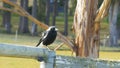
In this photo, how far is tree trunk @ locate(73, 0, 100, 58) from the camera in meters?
13.0

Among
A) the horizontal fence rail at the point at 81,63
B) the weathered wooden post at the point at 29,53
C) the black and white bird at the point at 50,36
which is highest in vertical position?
the black and white bird at the point at 50,36

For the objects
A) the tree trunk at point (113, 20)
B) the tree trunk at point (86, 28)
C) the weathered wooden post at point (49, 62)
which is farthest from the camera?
the tree trunk at point (113, 20)

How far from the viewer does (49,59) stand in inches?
212

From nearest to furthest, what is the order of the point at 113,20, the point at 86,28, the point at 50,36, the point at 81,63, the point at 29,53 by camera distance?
the point at 29,53 → the point at 81,63 → the point at 50,36 → the point at 86,28 → the point at 113,20

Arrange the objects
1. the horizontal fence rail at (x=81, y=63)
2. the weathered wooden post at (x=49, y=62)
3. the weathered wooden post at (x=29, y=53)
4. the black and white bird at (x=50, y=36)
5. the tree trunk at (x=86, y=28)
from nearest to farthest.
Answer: the weathered wooden post at (x=29, y=53)
the weathered wooden post at (x=49, y=62)
the horizontal fence rail at (x=81, y=63)
the black and white bird at (x=50, y=36)
the tree trunk at (x=86, y=28)

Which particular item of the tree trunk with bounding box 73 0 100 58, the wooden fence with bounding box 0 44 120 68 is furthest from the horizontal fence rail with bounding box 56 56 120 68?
the tree trunk with bounding box 73 0 100 58

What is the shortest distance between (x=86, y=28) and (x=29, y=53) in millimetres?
7904

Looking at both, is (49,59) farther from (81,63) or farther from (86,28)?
(86,28)

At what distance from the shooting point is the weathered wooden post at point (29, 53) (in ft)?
16.3

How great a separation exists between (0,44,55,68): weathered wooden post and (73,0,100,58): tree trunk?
760 cm

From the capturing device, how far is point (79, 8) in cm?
1323

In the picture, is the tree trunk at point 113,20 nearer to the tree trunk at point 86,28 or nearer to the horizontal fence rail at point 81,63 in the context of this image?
the tree trunk at point 86,28

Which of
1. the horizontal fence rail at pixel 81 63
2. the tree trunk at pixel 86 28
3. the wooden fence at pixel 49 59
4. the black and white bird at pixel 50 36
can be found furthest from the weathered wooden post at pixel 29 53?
the tree trunk at pixel 86 28

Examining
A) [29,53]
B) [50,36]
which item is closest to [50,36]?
[50,36]
